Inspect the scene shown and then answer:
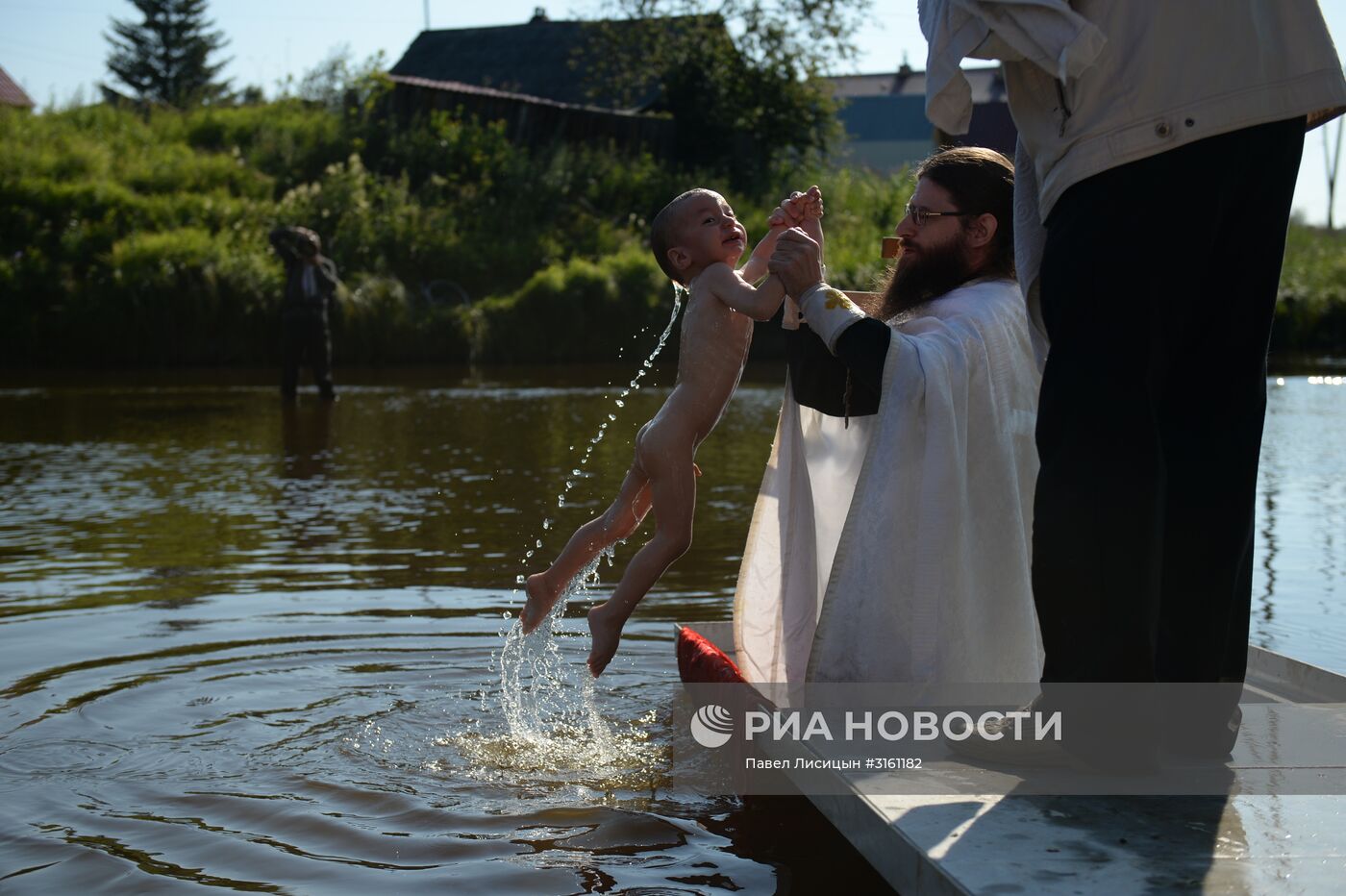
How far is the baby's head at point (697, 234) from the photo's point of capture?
4656 mm

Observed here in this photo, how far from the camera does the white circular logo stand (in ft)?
13.9

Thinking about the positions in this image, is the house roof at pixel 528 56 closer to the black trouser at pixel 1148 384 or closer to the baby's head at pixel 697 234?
the baby's head at pixel 697 234

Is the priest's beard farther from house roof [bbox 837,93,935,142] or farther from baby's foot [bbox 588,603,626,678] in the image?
house roof [bbox 837,93,935,142]

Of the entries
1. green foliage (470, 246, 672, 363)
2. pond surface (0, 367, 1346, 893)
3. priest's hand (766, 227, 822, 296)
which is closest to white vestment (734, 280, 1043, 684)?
priest's hand (766, 227, 822, 296)

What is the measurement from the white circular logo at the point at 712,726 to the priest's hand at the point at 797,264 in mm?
1190

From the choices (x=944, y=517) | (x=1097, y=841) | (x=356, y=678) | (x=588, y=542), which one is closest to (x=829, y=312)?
(x=944, y=517)

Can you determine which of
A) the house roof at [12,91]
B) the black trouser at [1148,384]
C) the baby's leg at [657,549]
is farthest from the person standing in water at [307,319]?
the house roof at [12,91]

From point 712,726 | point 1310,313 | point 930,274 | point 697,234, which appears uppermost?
point 1310,313

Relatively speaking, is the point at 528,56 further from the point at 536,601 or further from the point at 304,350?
the point at 536,601

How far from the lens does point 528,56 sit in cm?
4384

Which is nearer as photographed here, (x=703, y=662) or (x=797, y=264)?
(x=797, y=264)

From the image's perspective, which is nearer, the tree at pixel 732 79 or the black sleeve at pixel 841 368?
the black sleeve at pixel 841 368

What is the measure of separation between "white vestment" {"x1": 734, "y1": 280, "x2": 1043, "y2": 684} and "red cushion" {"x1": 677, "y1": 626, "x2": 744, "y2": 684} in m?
0.41

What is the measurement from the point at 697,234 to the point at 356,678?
1.92m
